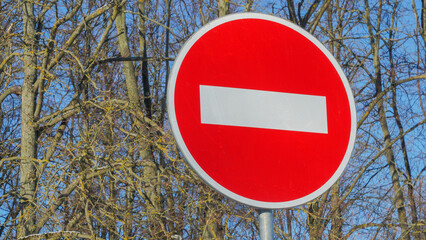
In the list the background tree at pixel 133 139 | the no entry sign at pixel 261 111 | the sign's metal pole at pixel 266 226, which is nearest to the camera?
the sign's metal pole at pixel 266 226

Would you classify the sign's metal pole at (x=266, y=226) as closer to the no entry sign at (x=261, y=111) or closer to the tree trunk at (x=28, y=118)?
the no entry sign at (x=261, y=111)

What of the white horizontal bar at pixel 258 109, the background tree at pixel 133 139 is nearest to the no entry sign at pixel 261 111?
the white horizontal bar at pixel 258 109

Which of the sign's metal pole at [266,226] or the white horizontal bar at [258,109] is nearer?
the sign's metal pole at [266,226]

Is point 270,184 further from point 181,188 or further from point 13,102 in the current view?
point 13,102

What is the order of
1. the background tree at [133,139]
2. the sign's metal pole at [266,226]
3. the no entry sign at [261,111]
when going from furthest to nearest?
the background tree at [133,139] < the no entry sign at [261,111] < the sign's metal pole at [266,226]

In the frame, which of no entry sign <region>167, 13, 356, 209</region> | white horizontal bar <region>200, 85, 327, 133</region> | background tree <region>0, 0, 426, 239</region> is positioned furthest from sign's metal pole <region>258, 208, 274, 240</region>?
background tree <region>0, 0, 426, 239</region>

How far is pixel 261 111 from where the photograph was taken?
5.76 feet

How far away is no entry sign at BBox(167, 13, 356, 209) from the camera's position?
1.70 m

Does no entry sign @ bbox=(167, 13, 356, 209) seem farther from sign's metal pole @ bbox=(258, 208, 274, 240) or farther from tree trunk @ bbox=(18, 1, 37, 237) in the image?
tree trunk @ bbox=(18, 1, 37, 237)

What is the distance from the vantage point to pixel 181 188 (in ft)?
22.3

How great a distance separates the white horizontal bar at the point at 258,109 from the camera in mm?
1719

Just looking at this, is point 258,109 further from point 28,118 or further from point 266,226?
point 28,118

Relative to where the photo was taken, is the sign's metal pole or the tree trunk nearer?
the sign's metal pole

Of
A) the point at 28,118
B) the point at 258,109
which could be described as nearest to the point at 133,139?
the point at 28,118
